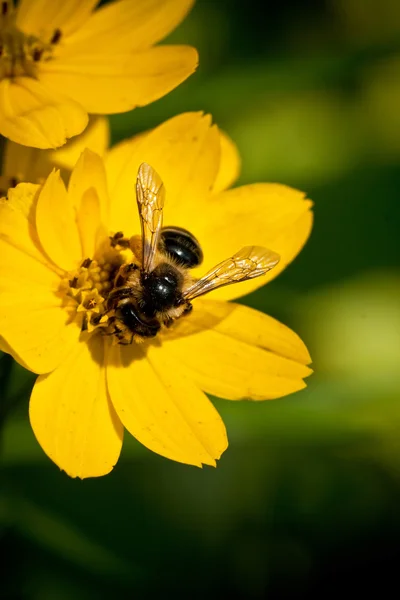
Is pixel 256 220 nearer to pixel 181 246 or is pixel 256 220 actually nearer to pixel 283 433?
pixel 181 246

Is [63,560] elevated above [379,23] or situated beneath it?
situated beneath

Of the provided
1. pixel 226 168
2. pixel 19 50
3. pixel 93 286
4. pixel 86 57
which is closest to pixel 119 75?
pixel 86 57

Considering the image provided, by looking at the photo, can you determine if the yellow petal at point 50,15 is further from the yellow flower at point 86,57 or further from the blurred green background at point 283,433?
the blurred green background at point 283,433

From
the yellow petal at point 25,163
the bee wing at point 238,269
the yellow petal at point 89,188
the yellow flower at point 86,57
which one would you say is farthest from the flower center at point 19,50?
the bee wing at point 238,269

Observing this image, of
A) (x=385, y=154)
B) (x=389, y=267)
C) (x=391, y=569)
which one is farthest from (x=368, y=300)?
(x=391, y=569)

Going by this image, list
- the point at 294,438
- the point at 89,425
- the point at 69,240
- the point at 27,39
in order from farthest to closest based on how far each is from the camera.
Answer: the point at 294,438, the point at 27,39, the point at 69,240, the point at 89,425

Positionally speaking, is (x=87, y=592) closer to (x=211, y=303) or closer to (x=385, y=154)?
(x=211, y=303)

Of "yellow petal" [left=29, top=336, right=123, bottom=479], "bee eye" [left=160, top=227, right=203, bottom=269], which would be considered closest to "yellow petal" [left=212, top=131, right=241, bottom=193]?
"bee eye" [left=160, top=227, right=203, bottom=269]

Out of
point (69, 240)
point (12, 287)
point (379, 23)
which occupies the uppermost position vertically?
point (379, 23)
